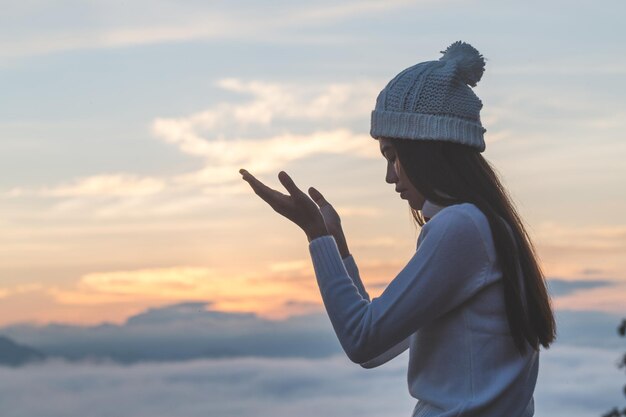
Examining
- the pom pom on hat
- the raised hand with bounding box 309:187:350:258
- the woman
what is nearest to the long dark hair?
the woman

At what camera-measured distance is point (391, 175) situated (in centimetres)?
379

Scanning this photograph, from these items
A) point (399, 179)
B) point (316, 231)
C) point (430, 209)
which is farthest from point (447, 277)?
Result: point (316, 231)

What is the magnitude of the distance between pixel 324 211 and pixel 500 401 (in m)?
1.15

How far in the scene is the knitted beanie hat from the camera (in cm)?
374

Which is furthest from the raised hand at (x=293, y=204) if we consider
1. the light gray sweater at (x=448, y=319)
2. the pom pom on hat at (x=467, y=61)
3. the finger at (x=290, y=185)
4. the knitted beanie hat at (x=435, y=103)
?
the pom pom on hat at (x=467, y=61)

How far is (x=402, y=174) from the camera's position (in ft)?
12.3

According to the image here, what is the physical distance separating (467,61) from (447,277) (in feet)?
2.72

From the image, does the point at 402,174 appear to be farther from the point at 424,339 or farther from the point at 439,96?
the point at 424,339

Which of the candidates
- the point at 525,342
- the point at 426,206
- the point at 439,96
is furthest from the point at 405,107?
the point at 525,342

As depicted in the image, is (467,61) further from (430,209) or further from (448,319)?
(448,319)

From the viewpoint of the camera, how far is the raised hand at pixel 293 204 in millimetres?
3781

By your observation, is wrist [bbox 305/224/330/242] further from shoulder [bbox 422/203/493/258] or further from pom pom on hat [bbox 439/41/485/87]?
pom pom on hat [bbox 439/41/485/87]

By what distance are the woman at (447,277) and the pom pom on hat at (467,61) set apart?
5 cm

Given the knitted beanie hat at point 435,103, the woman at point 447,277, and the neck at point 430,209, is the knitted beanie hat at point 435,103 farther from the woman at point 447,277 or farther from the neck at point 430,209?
the neck at point 430,209
